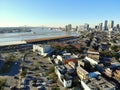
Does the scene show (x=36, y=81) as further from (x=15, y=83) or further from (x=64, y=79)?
(x=64, y=79)

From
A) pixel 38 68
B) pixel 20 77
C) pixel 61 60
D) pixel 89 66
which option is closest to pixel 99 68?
pixel 89 66

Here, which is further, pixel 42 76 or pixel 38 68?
pixel 38 68

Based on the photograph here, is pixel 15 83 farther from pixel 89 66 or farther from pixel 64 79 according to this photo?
pixel 89 66

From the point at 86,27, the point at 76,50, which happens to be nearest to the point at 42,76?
the point at 76,50

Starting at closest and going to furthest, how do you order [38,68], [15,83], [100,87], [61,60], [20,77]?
[100,87]
[15,83]
[20,77]
[38,68]
[61,60]

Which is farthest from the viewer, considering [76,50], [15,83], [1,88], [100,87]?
[76,50]

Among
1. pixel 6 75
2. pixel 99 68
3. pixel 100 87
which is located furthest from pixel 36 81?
pixel 99 68

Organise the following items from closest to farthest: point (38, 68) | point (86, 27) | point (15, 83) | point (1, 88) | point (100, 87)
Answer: point (100, 87)
point (1, 88)
point (15, 83)
point (38, 68)
point (86, 27)

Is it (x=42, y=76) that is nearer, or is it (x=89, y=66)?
(x=42, y=76)

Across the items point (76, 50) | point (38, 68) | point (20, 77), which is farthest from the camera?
point (76, 50)
